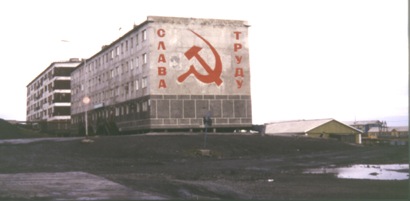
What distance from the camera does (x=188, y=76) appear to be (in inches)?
2128

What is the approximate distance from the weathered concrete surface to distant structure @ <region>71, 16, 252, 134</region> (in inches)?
1405

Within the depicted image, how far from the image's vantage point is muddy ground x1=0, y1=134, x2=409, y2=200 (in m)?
12.2

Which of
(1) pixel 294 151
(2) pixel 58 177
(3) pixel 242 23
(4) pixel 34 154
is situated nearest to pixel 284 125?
(3) pixel 242 23

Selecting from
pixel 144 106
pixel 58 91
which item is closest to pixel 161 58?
pixel 144 106

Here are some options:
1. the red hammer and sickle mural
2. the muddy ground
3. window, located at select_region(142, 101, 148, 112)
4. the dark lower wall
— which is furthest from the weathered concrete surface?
the red hammer and sickle mural

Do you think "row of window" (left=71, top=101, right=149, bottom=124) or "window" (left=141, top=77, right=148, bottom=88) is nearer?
"window" (left=141, top=77, right=148, bottom=88)

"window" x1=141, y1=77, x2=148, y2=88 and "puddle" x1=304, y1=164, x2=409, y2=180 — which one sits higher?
"window" x1=141, y1=77, x2=148, y2=88

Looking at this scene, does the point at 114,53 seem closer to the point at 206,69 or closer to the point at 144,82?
the point at 144,82

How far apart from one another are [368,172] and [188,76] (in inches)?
1461

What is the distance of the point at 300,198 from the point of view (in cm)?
1159

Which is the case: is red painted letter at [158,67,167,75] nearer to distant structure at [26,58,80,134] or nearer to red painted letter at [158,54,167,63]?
red painted letter at [158,54,167,63]

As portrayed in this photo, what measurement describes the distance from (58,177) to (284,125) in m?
76.1

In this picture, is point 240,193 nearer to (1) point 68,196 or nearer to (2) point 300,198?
(2) point 300,198

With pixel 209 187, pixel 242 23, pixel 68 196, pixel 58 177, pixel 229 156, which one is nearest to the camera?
pixel 68 196
